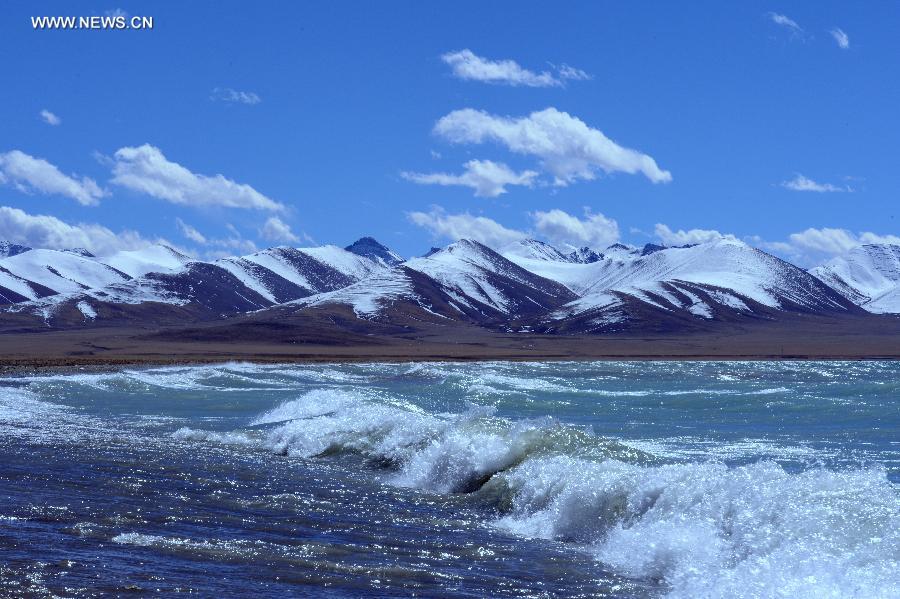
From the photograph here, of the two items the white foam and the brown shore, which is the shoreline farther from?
the white foam

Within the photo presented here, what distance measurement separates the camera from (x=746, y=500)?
37.2 feet

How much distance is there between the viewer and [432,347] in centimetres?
10275

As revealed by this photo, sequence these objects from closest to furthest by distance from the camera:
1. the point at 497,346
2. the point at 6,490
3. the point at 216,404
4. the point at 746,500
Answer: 1. the point at 746,500
2. the point at 6,490
3. the point at 216,404
4. the point at 497,346

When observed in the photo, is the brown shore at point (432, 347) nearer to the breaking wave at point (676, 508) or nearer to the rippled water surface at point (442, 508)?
the rippled water surface at point (442, 508)

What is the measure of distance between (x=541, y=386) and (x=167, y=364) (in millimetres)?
29351

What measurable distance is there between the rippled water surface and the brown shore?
3905 cm

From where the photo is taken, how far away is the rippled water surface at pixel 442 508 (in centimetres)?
921

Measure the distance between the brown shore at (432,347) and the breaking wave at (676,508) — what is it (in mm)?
42294

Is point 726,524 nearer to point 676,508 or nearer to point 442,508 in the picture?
point 676,508

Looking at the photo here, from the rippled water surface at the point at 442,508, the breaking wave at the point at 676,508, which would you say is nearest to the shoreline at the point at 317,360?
the rippled water surface at the point at 442,508

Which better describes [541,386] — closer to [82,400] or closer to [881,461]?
[82,400]

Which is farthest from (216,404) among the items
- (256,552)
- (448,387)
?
(256,552)

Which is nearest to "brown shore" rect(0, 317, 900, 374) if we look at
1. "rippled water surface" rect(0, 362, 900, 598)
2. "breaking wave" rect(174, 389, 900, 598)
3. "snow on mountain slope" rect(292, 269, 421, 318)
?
"snow on mountain slope" rect(292, 269, 421, 318)

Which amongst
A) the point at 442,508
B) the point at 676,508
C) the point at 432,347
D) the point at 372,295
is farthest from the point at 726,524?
the point at 372,295
